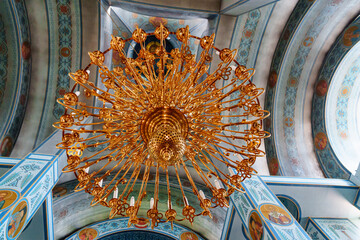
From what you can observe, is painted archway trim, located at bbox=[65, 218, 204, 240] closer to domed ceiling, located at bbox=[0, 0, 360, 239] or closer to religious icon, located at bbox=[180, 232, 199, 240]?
religious icon, located at bbox=[180, 232, 199, 240]

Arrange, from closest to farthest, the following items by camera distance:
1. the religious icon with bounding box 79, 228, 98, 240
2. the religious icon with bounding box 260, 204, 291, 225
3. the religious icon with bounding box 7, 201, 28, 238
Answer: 1. the religious icon with bounding box 7, 201, 28, 238
2. the religious icon with bounding box 260, 204, 291, 225
3. the religious icon with bounding box 79, 228, 98, 240

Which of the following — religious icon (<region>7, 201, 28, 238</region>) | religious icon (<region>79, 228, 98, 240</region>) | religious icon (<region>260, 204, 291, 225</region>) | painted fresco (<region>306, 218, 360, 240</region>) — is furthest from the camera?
religious icon (<region>79, 228, 98, 240</region>)

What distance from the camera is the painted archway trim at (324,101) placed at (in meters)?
5.35

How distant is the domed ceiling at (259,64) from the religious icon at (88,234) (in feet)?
0.80

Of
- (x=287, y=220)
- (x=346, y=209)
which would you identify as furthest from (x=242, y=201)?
(x=346, y=209)

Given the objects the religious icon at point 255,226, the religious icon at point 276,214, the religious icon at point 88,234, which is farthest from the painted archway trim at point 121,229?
the religious icon at point 276,214

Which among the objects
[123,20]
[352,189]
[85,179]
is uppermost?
[123,20]

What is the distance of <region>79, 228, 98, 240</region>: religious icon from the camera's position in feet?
20.7

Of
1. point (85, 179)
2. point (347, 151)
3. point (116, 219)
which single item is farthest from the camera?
point (116, 219)

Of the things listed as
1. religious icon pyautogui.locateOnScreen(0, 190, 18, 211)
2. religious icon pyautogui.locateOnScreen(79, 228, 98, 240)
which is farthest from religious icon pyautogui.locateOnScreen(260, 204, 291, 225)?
religious icon pyautogui.locateOnScreen(79, 228, 98, 240)

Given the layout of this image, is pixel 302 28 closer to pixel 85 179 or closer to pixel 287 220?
pixel 287 220

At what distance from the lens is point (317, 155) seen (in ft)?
20.2

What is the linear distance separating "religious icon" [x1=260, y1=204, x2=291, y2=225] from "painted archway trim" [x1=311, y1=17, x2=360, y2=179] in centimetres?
286

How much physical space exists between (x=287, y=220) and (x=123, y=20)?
7.41 meters
